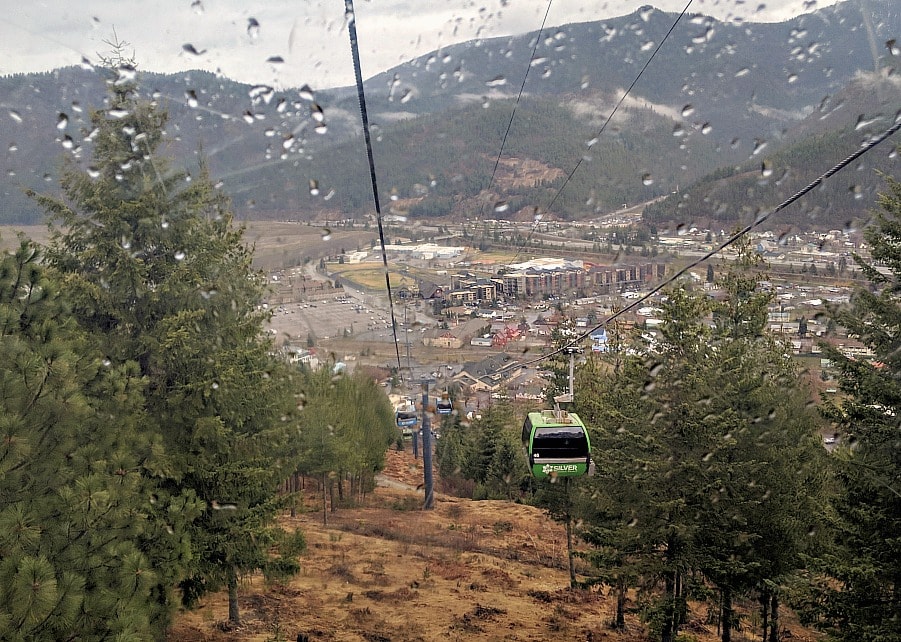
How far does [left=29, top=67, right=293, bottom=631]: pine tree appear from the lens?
29.7 feet

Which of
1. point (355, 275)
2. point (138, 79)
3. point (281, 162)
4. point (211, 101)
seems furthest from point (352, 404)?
point (138, 79)

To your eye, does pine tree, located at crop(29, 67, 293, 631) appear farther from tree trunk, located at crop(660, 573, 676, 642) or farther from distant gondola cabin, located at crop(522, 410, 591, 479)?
tree trunk, located at crop(660, 573, 676, 642)

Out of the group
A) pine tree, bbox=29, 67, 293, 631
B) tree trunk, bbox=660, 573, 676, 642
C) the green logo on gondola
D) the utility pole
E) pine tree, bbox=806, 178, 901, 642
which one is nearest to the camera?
pine tree, bbox=806, 178, 901, 642

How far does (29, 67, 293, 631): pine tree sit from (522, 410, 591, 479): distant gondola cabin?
4.22m

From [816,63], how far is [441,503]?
824 inches

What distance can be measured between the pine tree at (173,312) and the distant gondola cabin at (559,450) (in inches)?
166

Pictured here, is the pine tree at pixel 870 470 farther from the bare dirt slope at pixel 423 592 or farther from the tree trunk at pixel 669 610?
the bare dirt slope at pixel 423 592

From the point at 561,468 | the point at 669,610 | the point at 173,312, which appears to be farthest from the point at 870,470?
the point at 173,312

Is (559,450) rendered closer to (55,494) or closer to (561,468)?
(561,468)

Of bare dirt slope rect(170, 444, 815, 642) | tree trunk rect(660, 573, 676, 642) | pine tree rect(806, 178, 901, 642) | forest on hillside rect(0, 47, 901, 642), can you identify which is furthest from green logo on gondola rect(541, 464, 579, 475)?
bare dirt slope rect(170, 444, 815, 642)

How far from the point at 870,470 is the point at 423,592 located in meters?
9.83

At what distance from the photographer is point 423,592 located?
14.6 m

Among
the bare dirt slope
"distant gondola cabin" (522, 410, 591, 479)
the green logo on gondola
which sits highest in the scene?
"distant gondola cabin" (522, 410, 591, 479)

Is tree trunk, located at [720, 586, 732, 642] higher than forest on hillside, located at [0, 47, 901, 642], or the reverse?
forest on hillside, located at [0, 47, 901, 642]
